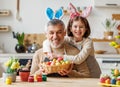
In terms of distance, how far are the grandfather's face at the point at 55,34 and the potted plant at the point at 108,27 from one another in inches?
103

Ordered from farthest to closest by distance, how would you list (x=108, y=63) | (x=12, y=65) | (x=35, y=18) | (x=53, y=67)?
1. (x=35, y=18)
2. (x=108, y=63)
3. (x=53, y=67)
4. (x=12, y=65)

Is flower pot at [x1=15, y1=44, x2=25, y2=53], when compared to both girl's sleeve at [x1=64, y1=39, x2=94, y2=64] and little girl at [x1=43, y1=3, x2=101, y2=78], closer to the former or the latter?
little girl at [x1=43, y1=3, x2=101, y2=78]

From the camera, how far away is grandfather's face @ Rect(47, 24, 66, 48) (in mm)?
2730

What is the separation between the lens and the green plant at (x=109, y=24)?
17.4ft

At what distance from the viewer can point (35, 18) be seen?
541 cm

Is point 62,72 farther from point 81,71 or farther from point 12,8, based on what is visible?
point 12,8

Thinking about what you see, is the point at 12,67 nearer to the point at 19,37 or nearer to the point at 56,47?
the point at 56,47

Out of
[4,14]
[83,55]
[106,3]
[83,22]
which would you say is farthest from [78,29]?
[4,14]

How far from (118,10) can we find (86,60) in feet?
8.88

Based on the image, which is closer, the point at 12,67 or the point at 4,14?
the point at 12,67

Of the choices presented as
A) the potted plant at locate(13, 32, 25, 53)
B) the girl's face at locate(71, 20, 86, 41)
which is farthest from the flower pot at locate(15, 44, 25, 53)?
the girl's face at locate(71, 20, 86, 41)

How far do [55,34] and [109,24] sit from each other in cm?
274

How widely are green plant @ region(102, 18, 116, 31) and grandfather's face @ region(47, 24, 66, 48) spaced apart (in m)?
2.66

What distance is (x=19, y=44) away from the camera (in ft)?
16.9
